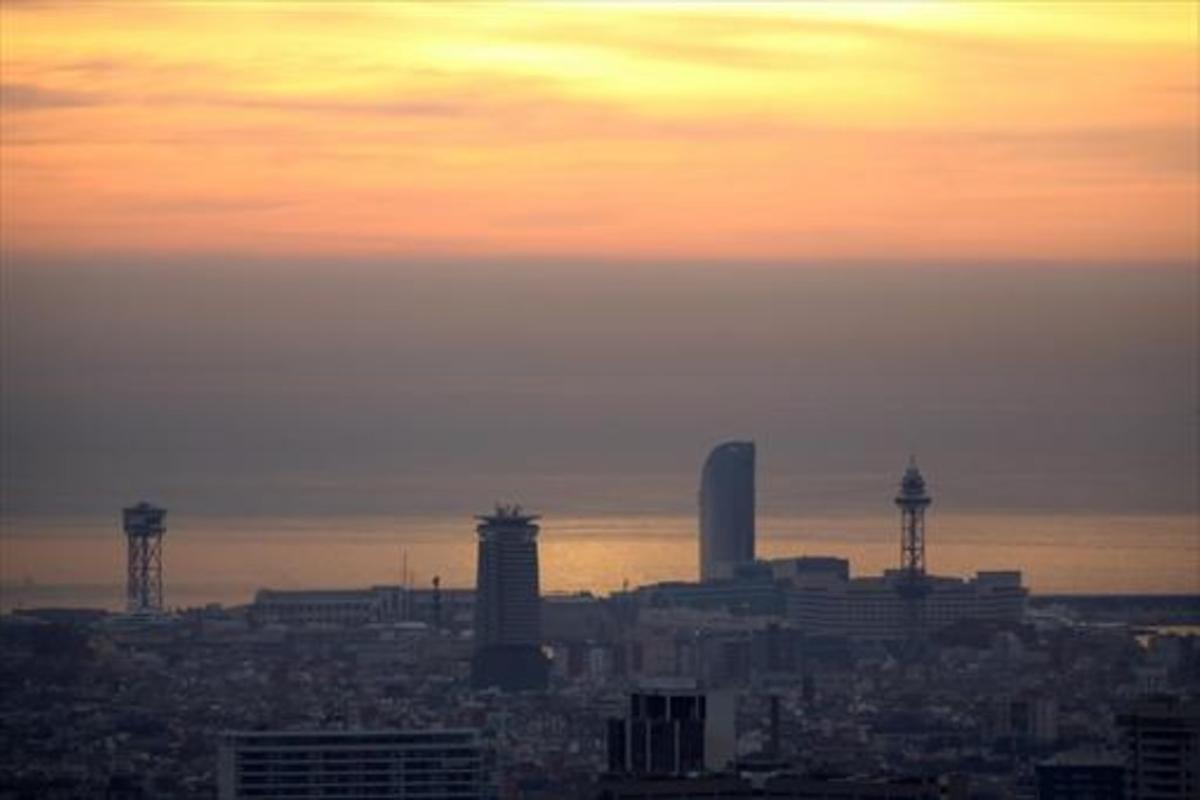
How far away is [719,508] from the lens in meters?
96.9

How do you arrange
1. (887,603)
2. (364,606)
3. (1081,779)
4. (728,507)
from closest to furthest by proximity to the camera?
(1081,779)
(887,603)
(364,606)
(728,507)

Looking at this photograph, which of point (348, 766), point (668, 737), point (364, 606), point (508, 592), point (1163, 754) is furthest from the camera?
point (364, 606)

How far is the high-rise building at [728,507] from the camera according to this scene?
95.6 m

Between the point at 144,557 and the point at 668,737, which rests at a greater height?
the point at 144,557

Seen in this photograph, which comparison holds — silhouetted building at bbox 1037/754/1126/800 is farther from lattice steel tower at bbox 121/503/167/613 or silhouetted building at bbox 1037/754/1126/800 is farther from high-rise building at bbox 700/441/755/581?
high-rise building at bbox 700/441/755/581

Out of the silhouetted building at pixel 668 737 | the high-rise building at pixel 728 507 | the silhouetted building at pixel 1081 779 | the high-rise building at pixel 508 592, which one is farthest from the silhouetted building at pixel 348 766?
A: the high-rise building at pixel 728 507

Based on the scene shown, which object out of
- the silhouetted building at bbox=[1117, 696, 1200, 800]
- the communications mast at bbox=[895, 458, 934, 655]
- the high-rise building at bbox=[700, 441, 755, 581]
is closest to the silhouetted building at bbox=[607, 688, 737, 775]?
the silhouetted building at bbox=[1117, 696, 1200, 800]

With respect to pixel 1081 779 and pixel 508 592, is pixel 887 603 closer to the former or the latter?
pixel 508 592

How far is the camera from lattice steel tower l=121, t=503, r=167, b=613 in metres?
79.8

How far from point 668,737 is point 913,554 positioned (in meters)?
49.5

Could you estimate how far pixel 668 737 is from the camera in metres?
36.2

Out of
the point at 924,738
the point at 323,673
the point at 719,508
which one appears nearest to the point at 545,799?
the point at 924,738

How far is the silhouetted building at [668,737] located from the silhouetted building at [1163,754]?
318cm

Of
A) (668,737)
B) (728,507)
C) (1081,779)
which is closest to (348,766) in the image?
(668,737)
